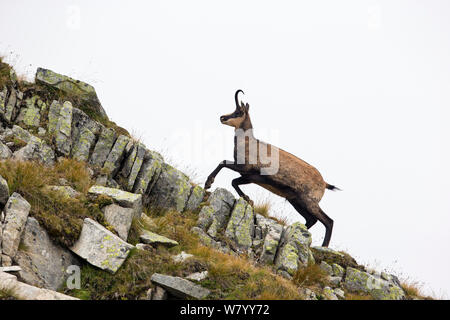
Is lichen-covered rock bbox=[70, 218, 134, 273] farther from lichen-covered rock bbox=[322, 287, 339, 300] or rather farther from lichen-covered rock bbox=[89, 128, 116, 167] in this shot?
lichen-covered rock bbox=[322, 287, 339, 300]

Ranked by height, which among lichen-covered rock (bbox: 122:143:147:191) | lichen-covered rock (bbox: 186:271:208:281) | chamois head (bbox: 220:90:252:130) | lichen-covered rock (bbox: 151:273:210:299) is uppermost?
chamois head (bbox: 220:90:252:130)

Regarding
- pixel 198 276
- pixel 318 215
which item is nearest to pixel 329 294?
pixel 198 276

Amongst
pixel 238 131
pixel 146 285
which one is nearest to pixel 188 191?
pixel 238 131

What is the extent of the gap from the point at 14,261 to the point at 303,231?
659cm

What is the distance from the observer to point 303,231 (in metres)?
10.4

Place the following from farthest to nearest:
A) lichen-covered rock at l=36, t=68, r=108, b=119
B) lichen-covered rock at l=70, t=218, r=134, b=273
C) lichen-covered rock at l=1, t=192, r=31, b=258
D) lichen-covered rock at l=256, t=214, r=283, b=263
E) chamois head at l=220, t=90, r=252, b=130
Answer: chamois head at l=220, t=90, r=252, b=130 → lichen-covered rock at l=36, t=68, r=108, b=119 → lichen-covered rock at l=256, t=214, r=283, b=263 → lichen-covered rock at l=70, t=218, r=134, b=273 → lichen-covered rock at l=1, t=192, r=31, b=258

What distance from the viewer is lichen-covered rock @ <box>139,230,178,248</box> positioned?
332 inches

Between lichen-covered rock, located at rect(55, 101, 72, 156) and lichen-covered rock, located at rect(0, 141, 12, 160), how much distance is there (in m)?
1.30

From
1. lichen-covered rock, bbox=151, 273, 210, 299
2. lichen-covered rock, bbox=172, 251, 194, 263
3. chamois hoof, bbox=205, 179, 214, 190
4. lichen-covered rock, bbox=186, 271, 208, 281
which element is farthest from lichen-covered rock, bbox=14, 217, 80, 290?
chamois hoof, bbox=205, 179, 214, 190

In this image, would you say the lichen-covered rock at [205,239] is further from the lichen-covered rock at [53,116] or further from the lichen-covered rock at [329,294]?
the lichen-covered rock at [53,116]

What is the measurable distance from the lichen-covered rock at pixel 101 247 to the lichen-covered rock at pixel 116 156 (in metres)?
3.29

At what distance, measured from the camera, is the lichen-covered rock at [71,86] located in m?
12.1

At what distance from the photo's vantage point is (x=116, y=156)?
11.3 meters
